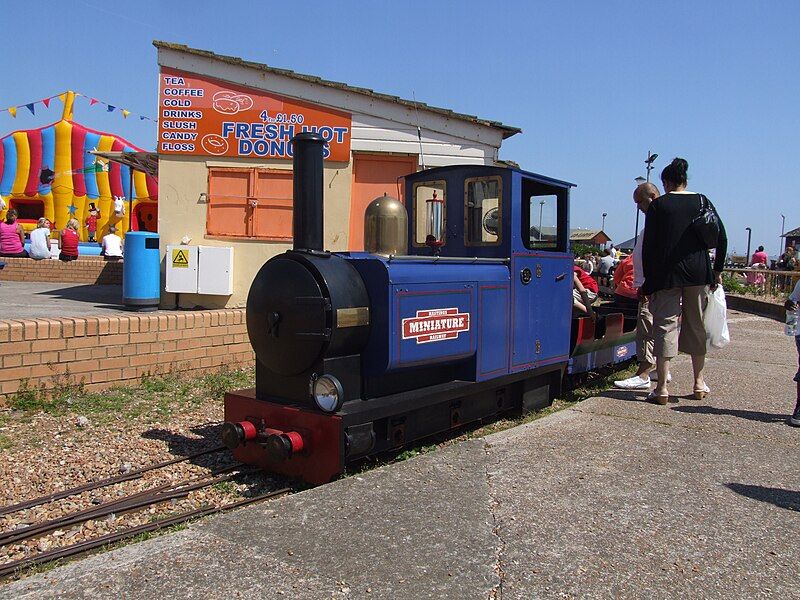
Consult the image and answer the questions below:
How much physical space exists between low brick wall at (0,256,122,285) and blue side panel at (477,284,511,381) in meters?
12.0

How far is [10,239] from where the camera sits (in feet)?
50.5

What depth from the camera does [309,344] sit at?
410 cm

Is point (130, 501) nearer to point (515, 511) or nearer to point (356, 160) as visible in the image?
point (515, 511)

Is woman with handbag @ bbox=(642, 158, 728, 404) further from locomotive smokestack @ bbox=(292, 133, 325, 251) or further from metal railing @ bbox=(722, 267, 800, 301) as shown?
metal railing @ bbox=(722, 267, 800, 301)

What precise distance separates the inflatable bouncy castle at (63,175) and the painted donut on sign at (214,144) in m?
14.5

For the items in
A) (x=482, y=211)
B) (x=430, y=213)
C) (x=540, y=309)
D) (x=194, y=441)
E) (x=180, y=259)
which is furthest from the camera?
(x=180, y=259)

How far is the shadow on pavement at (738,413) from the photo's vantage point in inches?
208

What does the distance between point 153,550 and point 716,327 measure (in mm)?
4636

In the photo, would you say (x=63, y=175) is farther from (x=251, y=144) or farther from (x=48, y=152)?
(x=251, y=144)

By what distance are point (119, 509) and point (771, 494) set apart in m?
3.55

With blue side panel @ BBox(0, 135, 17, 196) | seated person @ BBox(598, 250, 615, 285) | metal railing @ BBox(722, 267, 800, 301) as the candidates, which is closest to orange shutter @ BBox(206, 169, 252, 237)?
seated person @ BBox(598, 250, 615, 285)

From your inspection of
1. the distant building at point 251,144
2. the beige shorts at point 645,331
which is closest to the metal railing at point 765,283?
the distant building at point 251,144

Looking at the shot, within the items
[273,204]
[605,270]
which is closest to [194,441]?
[273,204]

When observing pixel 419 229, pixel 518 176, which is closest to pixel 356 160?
pixel 419 229
